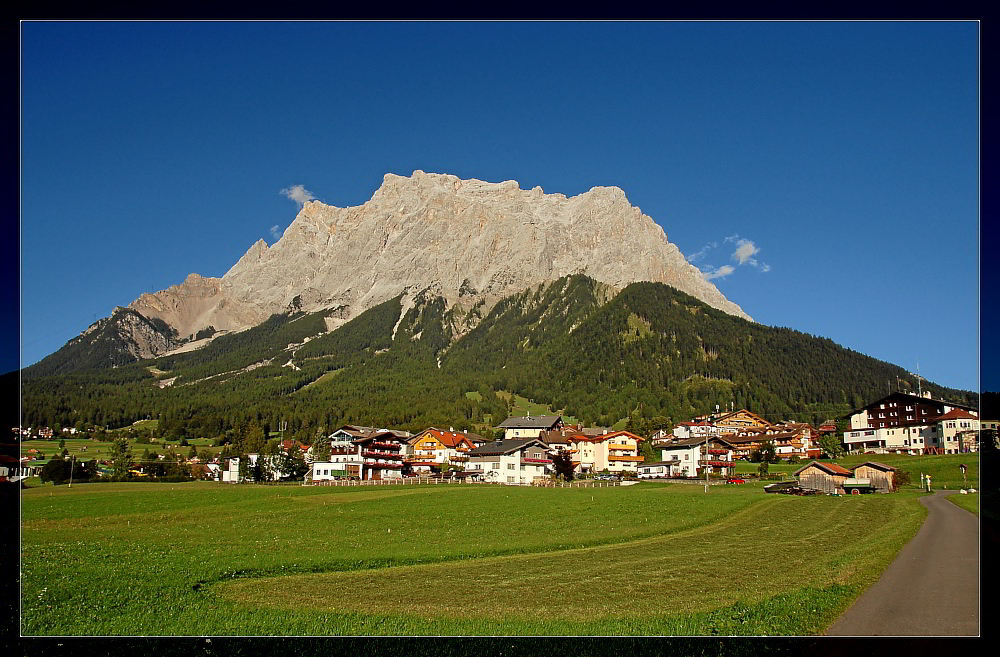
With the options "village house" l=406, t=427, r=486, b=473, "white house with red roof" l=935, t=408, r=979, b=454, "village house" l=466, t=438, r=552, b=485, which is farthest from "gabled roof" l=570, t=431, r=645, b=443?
"white house with red roof" l=935, t=408, r=979, b=454

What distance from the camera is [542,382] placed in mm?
162250

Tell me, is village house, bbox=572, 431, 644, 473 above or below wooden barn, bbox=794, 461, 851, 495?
below

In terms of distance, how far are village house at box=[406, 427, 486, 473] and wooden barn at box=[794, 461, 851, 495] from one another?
4546 centimetres

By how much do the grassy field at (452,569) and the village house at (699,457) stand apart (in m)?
43.3

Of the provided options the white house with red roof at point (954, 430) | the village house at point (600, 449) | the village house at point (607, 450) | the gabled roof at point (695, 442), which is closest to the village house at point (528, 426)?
the village house at point (600, 449)

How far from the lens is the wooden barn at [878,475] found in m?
46.1

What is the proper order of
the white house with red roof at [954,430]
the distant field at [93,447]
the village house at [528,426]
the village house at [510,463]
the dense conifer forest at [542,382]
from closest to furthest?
the white house with red roof at [954,430], the distant field at [93,447], the village house at [510,463], the village house at [528,426], the dense conifer forest at [542,382]

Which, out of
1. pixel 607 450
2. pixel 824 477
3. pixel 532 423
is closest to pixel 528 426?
pixel 532 423

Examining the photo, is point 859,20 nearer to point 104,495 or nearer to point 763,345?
point 104,495

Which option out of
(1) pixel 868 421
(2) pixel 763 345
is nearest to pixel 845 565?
(1) pixel 868 421

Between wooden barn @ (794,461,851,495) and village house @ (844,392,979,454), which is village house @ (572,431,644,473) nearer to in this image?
village house @ (844,392,979,454)

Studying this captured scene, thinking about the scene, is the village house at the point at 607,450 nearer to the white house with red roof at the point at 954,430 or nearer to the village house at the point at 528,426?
the village house at the point at 528,426

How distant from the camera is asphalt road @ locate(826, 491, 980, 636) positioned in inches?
405

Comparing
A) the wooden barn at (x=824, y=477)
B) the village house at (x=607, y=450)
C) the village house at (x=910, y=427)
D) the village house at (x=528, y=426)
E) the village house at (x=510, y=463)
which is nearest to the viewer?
the wooden barn at (x=824, y=477)
